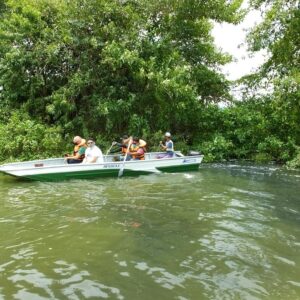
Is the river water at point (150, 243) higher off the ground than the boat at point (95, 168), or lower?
lower

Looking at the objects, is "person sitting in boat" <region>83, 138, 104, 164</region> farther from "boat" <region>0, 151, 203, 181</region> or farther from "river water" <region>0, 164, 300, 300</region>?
"river water" <region>0, 164, 300, 300</region>

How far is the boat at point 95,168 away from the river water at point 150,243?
1.19 metres

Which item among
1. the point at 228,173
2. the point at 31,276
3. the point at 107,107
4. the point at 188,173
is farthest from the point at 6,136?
the point at 31,276

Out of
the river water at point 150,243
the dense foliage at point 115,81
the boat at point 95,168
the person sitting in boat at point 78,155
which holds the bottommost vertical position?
the river water at point 150,243

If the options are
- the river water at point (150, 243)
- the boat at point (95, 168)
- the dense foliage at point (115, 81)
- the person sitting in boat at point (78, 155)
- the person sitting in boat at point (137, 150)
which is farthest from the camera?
Answer: the dense foliage at point (115, 81)

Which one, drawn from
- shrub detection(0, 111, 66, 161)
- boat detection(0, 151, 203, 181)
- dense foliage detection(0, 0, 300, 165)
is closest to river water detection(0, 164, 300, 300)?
boat detection(0, 151, 203, 181)

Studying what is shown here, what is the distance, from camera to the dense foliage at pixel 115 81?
17.4 m

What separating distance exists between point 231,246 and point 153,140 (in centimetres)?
1234

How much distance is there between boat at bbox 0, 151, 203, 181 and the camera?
1252cm

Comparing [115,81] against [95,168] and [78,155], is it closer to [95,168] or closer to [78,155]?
[78,155]

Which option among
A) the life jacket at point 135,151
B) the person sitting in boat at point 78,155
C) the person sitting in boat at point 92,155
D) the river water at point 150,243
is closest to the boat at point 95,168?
the person sitting in boat at point 92,155

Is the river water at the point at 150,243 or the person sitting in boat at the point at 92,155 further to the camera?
the person sitting in boat at the point at 92,155

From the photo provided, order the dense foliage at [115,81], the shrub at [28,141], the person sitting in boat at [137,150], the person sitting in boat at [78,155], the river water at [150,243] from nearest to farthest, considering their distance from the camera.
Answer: the river water at [150,243] → the person sitting in boat at [78,155] → the person sitting in boat at [137,150] → the shrub at [28,141] → the dense foliage at [115,81]

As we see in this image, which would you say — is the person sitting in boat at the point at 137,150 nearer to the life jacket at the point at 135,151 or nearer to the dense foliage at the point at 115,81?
the life jacket at the point at 135,151
